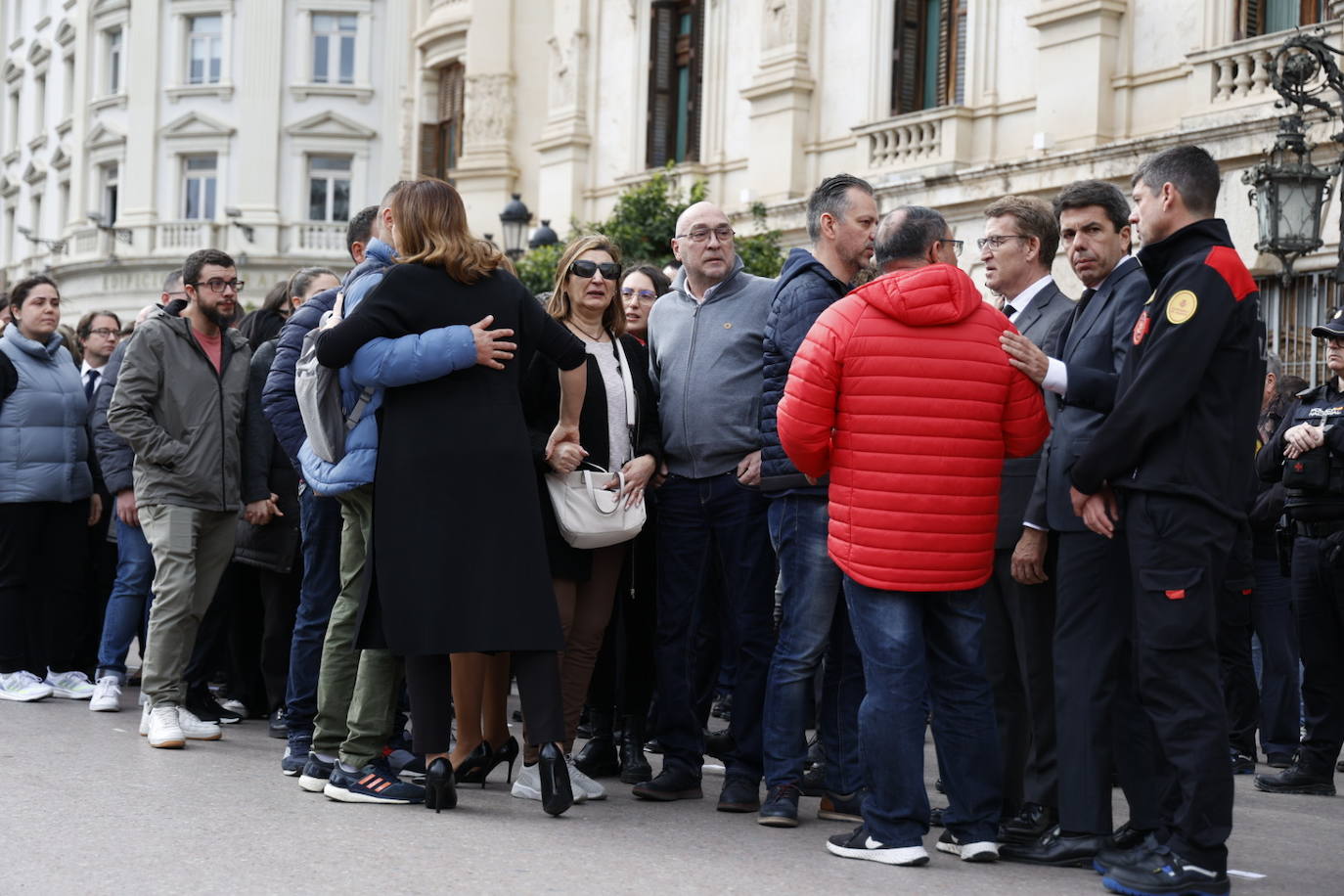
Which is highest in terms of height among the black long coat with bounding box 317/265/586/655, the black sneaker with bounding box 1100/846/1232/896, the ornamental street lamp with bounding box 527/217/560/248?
the ornamental street lamp with bounding box 527/217/560/248

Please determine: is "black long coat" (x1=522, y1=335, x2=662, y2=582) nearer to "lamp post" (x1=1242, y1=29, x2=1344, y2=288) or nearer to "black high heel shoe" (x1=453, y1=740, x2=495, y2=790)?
"black high heel shoe" (x1=453, y1=740, x2=495, y2=790)

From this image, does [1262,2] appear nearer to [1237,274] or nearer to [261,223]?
[1237,274]

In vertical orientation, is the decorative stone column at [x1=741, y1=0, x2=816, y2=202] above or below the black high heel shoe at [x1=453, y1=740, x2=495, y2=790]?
above

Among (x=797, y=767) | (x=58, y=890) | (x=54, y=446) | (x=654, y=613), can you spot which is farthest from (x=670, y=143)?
(x=58, y=890)

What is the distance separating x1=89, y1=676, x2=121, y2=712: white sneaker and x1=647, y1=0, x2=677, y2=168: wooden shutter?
1531 cm

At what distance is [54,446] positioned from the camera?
9578 mm

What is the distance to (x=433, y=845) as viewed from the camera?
5.72 metres

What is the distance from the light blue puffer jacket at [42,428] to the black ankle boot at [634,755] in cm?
390

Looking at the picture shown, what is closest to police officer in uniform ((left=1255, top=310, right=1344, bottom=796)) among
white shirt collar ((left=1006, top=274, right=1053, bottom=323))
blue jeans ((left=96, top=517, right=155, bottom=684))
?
white shirt collar ((left=1006, top=274, right=1053, bottom=323))

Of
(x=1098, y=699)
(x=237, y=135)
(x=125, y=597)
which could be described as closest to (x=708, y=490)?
(x=1098, y=699)

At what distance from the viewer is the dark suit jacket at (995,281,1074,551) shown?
20.9 ft

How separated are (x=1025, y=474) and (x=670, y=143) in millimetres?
17390

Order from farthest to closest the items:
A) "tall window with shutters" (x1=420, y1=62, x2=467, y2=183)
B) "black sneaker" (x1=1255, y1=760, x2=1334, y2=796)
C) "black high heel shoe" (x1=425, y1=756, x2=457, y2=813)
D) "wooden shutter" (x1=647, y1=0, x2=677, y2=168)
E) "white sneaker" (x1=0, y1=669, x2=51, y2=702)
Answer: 1. "tall window with shutters" (x1=420, y1=62, x2=467, y2=183)
2. "wooden shutter" (x1=647, y1=0, x2=677, y2=168)
3. "white sneaker" (x1=0, y1=669, x2=51, y2=702)
4. "black sneaker" (x1=1255, y1=760, x2=1334, y2=796)
5. "black high heel shoe" (x1=425, y1=756, x2=457, y2=813)

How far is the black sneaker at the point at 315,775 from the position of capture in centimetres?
675
